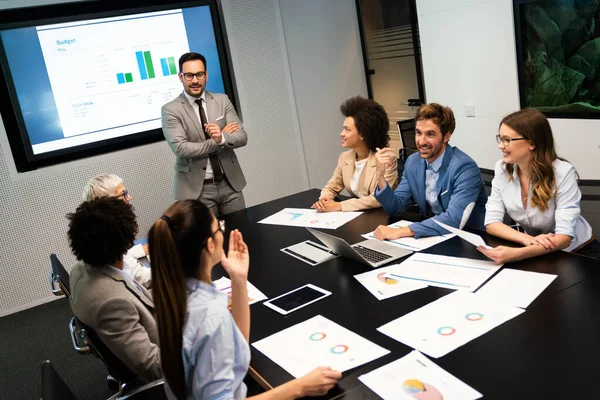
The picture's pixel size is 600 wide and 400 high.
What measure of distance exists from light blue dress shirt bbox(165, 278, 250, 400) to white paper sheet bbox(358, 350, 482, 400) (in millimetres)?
384

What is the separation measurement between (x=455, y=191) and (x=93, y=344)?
6.08 ft

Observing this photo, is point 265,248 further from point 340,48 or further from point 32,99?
point 340,48

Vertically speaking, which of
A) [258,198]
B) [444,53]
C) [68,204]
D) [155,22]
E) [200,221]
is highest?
[155,22]

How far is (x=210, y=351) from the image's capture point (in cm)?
145

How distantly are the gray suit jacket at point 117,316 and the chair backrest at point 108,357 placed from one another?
61mm

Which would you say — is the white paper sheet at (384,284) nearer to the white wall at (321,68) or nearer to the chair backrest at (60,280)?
the chair backrest at (60,280)

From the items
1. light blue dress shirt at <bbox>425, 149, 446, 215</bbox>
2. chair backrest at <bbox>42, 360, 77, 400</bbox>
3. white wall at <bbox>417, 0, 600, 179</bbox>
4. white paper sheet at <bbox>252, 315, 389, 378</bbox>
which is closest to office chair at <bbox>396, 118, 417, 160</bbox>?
white wall at <bbox>417, 0, 600, 179</bbox>

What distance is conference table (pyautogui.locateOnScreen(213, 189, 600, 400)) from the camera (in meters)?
1.45

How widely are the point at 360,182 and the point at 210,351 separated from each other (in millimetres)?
2202

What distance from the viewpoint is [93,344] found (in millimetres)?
2037

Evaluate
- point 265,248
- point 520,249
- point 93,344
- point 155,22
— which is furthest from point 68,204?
point 520,249

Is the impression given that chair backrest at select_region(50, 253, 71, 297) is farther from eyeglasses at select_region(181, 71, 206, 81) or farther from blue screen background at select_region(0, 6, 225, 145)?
blue screen background at select_region(0, 6, 225, 145)

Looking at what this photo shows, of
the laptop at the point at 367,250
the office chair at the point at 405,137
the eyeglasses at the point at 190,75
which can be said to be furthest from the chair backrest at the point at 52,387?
the office chair at the point at 405,137

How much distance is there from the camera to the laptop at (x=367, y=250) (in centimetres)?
238
